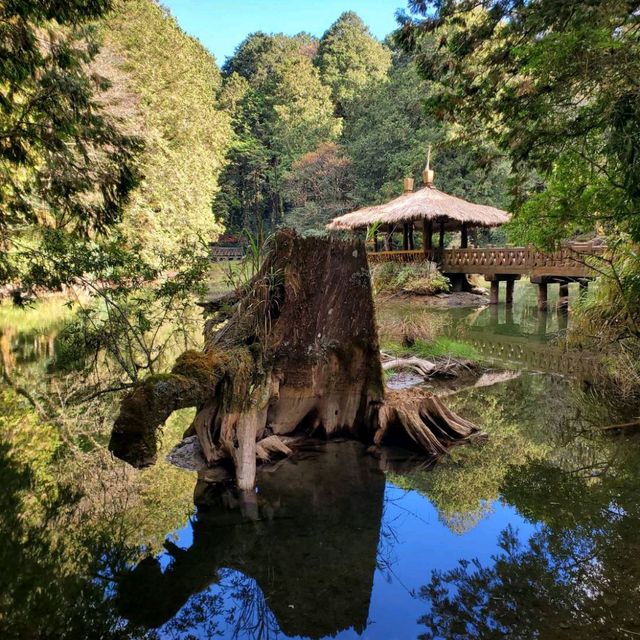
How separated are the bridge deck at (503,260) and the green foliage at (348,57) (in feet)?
80.8

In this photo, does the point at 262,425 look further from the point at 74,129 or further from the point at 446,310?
the point at 446,310

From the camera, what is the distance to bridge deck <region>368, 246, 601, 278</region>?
47.2 ft

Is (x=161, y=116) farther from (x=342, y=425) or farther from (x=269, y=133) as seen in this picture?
(x=342, y=425)

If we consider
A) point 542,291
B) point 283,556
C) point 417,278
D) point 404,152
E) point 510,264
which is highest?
point 404,152

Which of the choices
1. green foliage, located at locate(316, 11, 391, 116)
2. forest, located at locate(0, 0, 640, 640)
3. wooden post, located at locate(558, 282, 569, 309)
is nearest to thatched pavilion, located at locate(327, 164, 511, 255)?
wooden post, located at locate(558, 282, 569, 309)

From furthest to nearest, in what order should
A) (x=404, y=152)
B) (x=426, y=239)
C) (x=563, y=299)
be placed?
1. (x=404, y=152)
2. (x=426, y=239)
3. (x=563, y=299)

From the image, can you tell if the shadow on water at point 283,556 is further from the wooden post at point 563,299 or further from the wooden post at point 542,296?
the wooden post at point 563,299

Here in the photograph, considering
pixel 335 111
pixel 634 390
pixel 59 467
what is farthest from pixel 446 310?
pixel 335 111

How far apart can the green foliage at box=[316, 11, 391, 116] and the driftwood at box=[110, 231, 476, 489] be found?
128 feet

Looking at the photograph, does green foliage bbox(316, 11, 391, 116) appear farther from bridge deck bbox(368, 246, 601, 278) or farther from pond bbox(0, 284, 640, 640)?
pond bbox(0, 284, 640, 640)

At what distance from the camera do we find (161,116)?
67.2 ft

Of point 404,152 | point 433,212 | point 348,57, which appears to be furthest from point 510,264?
point 348,57

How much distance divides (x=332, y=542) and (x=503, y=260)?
51.6ft

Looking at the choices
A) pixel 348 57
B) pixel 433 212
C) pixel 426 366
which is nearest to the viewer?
pixel 426 366
